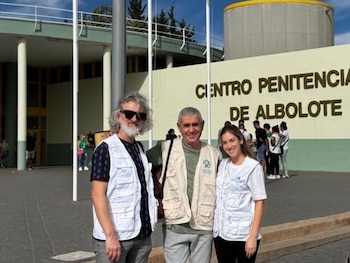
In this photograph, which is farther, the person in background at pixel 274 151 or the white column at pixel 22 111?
the white column at pixel 22 111

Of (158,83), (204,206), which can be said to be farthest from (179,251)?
(158,83)

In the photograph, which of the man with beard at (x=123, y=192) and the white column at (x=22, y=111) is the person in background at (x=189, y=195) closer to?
the man with beard at (x=123, y=192)

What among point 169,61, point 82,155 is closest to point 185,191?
point 82,155

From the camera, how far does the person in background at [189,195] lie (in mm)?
3988

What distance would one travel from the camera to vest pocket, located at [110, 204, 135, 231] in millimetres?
3445

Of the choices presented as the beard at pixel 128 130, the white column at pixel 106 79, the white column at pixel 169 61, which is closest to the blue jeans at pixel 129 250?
the beard at pixel 128 130

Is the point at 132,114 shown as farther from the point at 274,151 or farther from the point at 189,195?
the point at 274,151

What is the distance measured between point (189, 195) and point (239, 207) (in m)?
0.39

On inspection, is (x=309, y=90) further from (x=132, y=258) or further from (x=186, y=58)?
(x=132, y=258)

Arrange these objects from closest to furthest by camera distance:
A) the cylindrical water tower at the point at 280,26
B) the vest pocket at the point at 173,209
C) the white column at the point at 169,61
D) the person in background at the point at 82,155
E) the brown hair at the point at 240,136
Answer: the vest pocket at the point at 173,209
the brown hair at the point at 240,136
the person in background at the point at 82,155
the cylindrical water tower at the point at 280,26
the white column at the point at 169,61

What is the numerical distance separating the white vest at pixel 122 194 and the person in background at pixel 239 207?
80 cm

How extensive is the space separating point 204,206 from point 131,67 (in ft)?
87.1

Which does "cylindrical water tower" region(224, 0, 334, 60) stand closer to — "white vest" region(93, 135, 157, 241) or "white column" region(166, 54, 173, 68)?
"white column" region(166, 54, 173, 68)

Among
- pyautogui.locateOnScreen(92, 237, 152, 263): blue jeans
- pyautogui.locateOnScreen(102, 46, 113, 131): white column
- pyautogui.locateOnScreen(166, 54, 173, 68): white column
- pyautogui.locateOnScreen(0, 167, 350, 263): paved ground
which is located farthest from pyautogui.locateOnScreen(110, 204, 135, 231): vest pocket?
pyautogui.locateOnScreen(166, 54, 173, 68): white column
